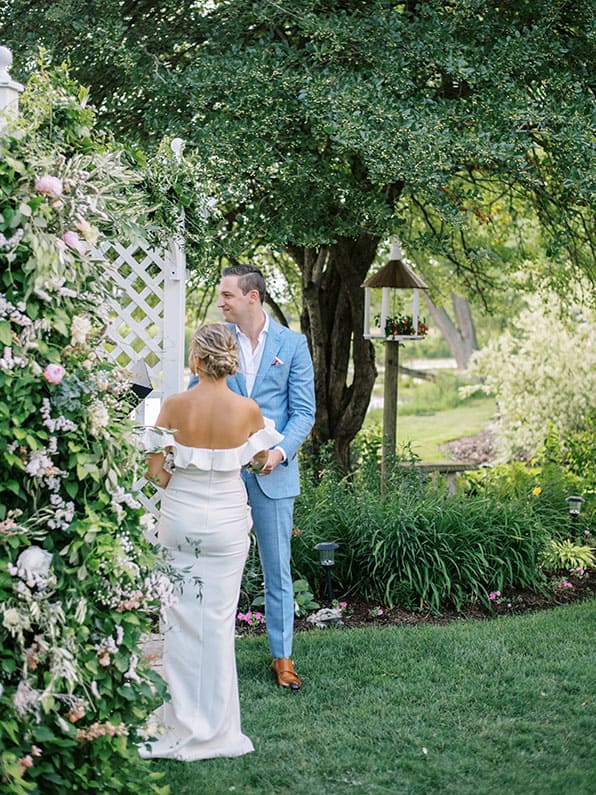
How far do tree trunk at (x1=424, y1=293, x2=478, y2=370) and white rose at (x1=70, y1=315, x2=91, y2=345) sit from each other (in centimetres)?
1758

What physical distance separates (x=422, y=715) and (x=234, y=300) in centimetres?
190

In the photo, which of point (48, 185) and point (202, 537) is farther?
point (202, 537)

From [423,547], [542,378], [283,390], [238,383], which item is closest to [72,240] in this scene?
[238,383]

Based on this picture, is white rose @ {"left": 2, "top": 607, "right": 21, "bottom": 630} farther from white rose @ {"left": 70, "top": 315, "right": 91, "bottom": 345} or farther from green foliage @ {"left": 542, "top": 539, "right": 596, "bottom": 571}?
green foliage @ {"left": 542, "top": 539, "right": 596, "bottom": 571}

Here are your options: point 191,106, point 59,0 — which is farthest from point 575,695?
point 59,0

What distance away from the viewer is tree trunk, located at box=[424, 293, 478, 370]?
67.1ft

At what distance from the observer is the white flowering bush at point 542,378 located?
33.7 ft

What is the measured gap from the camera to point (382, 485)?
6672 mm

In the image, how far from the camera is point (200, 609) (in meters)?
A: 3.60

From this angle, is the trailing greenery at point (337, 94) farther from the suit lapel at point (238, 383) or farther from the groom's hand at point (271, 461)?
the groom's hand at point (271, 461)

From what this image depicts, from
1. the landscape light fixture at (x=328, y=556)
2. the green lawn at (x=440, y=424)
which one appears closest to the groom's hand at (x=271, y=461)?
the landscape light fixture at (x=328, y=556)

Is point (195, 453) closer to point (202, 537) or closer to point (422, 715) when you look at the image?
point (202, 537)

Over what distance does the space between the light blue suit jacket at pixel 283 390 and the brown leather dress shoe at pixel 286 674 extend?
0.74m

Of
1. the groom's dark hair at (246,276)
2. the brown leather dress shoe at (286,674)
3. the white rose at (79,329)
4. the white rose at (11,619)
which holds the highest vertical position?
the groom's dark hair at (246,276)
